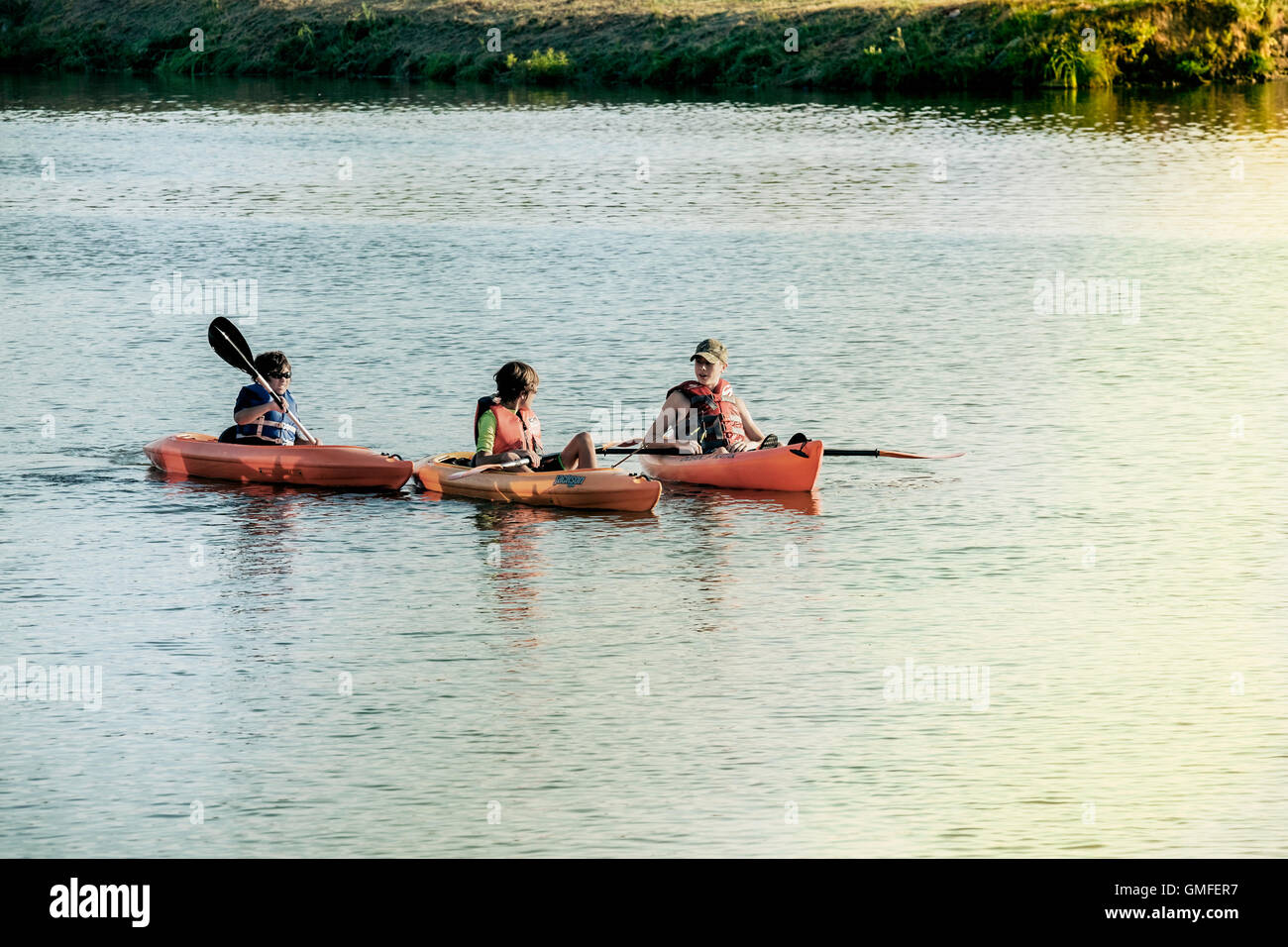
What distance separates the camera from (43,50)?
52.1 meters

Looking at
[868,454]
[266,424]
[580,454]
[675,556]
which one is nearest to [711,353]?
[580,454]

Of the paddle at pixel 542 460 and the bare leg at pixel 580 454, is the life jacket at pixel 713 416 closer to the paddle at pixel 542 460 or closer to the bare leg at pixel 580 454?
the paddle at pixel 542 460

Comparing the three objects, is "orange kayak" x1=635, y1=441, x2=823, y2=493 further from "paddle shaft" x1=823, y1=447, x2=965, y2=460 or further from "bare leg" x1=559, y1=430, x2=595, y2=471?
"bare leg" x1=559, y1=430, x2=595, y2=471

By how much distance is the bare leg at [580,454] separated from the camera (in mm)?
11812

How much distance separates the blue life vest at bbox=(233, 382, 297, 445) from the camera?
Result: 12.4m

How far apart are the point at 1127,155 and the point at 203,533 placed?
2101 centimetres

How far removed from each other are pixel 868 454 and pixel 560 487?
A: 77.2 inches

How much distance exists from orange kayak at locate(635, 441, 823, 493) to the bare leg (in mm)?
582

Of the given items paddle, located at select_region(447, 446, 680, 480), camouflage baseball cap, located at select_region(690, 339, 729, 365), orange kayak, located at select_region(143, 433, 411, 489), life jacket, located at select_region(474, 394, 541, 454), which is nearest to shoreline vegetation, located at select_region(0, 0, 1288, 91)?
paddle, located at select_region(447, 446, 680, 480)

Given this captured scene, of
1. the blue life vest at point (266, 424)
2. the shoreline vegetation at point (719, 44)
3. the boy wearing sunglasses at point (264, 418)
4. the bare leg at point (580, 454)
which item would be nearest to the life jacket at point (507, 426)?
the bare leg at point (580, 454)

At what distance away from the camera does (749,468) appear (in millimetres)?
11984

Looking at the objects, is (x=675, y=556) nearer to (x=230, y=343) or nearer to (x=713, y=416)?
(x=713, y=416)

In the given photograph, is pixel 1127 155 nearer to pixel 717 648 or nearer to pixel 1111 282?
pixel 1111 282
